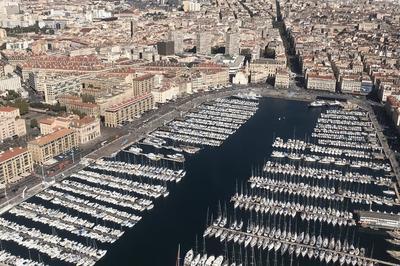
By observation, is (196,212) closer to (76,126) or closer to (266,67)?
(76,126)

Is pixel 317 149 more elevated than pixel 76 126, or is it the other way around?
pixel 76 126

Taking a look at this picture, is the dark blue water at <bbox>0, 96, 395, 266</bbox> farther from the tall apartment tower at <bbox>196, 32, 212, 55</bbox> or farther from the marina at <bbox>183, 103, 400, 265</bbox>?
the tall apartment tower at <bbox>196, 32, 212, 55</bbox>

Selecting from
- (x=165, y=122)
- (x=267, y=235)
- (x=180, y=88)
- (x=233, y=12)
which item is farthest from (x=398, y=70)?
(x=233, y=12)

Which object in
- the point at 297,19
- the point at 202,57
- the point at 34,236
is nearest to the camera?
the point at 34,236

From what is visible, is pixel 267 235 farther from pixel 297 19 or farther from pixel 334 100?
pixel 297 19

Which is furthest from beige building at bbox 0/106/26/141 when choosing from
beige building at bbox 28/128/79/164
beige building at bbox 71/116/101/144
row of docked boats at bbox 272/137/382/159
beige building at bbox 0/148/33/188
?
row of docked boats at bbox 272/137/382/159

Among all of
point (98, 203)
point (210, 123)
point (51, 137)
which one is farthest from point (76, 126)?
point (210, 123)
